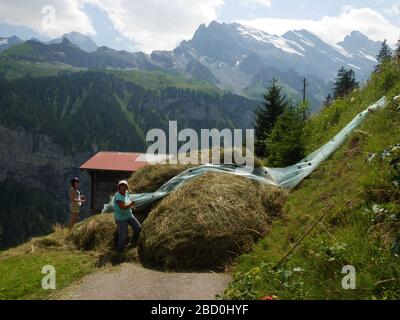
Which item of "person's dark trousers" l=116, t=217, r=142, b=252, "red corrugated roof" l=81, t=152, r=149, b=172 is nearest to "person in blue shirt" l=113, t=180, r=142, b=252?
"person's dark trousers" l=116, t=217, r=142, b=252

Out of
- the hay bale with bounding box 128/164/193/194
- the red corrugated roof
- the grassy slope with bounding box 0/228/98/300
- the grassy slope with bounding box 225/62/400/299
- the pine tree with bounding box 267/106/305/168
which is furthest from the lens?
the red corrugated roof

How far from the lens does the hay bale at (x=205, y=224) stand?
9.39 meters

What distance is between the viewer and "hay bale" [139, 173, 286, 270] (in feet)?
30.8

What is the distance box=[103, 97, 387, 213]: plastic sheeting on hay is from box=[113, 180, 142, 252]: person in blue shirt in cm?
135

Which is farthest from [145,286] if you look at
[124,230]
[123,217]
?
[123,217]

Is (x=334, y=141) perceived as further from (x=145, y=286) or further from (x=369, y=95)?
(x=145, y=286)

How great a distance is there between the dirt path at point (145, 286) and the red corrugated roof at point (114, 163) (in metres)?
14.2

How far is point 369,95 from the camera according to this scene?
15555mm

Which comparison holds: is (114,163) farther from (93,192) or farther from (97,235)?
(97,235)

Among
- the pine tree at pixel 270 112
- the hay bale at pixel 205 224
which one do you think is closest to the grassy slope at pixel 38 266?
the hay bale at pixel 205 224

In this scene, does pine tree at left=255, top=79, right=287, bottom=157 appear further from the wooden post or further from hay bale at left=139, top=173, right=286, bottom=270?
hay bale at left=139, top=173, right=286, bottom=270

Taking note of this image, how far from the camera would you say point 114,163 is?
24234 mm

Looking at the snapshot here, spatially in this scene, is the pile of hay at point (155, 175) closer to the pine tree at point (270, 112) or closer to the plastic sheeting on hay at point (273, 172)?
the plastic sheeting on hay at point (273, 172)
